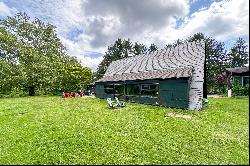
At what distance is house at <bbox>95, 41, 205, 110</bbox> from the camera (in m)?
20.9

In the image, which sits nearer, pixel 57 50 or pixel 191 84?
pixel 191 84

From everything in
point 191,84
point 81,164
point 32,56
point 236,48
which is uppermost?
point 236,48

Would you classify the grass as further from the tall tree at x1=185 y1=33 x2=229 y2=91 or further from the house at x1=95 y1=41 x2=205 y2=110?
the tall tree at x1=185 y1=33 x2=229 y2=91

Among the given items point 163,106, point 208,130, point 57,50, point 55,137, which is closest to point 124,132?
point 55,137

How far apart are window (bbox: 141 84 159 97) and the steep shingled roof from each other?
33.4 inches

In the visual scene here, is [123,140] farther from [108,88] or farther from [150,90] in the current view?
[108,88]

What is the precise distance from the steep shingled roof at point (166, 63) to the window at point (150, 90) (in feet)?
2.78

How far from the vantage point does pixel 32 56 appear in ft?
145

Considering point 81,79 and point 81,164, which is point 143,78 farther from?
point 81,79

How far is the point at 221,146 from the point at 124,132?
4533mm

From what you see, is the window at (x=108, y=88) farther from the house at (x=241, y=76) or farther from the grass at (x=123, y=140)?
the grass at (x=123, y=140)

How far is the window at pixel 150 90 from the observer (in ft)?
78.2

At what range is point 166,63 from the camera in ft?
86.3

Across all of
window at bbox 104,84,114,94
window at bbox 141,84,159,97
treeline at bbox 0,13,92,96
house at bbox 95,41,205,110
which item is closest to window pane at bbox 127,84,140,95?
house at bbox 95,41,205,110
